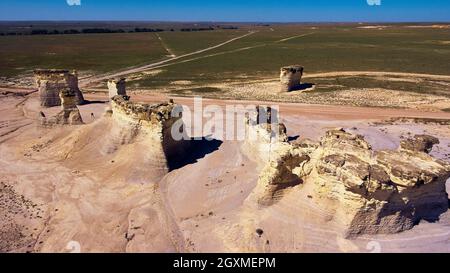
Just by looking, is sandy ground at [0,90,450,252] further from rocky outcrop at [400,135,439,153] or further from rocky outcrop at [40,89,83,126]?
rocky outcrop at [400,135,439,153]

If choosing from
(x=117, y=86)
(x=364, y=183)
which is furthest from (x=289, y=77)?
(x=364, y=183)

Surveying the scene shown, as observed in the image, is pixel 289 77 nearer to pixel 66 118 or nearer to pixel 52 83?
pixel 66 118

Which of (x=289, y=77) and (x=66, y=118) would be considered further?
(x=289, y=77)

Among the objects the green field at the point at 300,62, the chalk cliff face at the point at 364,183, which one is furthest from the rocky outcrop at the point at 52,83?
the chalk cliff face at the point at 364,183

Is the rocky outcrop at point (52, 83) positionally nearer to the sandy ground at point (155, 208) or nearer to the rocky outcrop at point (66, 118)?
the rocky outcrop at point (66, 118)

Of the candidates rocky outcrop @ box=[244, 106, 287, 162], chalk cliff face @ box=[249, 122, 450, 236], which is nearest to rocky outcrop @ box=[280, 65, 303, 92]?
rocky outcrop @ box=[244, 106, 287, 162]

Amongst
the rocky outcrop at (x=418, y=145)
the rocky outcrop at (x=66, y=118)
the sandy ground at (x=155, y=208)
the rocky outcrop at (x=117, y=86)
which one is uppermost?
the rocky outcrop at (x=117, y=86)
